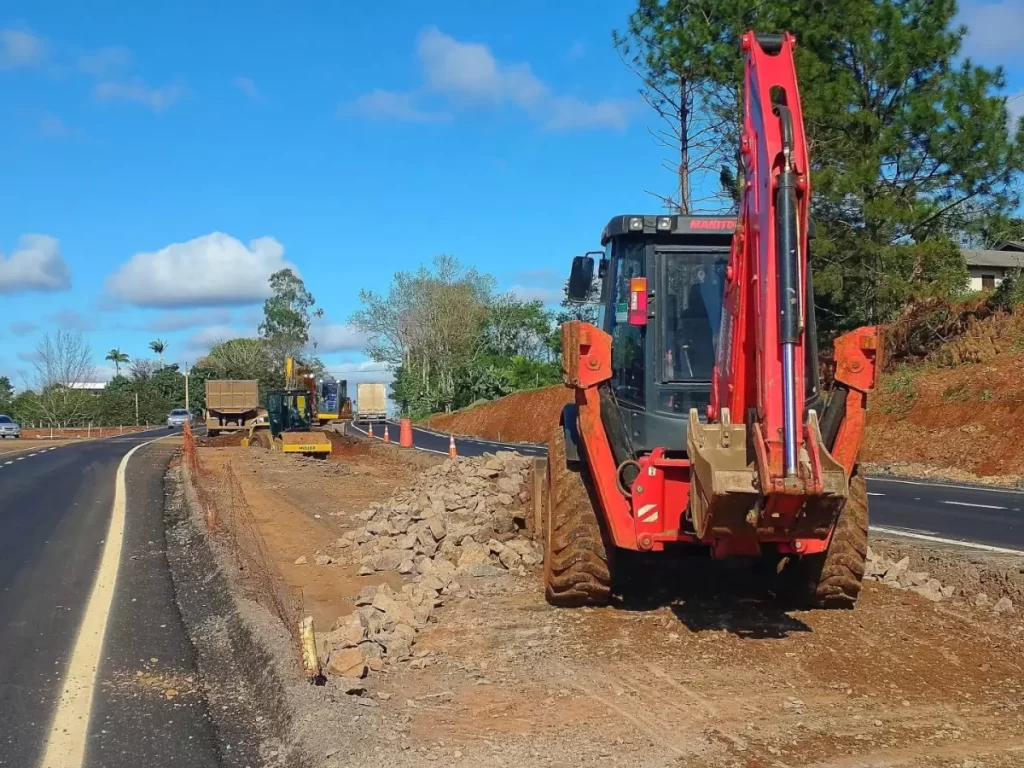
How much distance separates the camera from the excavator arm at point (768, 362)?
5613 millimetres

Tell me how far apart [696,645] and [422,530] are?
433 centimetres

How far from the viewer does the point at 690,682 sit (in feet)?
19.3

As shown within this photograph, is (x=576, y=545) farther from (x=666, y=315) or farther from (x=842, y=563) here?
(x=842, y=563)

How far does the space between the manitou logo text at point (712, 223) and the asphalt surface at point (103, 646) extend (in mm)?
4680

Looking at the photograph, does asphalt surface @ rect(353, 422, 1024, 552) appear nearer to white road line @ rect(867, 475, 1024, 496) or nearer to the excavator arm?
white road line @ rect(867, 475, 1024, 496)

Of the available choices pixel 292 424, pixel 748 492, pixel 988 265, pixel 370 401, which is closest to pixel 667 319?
pixel 748 492

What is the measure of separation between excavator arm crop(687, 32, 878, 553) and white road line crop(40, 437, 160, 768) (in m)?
3.80

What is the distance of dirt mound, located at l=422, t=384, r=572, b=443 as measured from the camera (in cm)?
5056

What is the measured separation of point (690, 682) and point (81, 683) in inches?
154

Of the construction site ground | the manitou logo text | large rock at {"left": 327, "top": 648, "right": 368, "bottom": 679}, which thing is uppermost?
the manitou logo text

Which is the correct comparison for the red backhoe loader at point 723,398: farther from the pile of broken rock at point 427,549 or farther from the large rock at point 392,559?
the large rock at point 392,559

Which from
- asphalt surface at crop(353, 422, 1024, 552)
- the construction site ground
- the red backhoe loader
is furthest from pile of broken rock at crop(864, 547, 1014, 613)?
asphalt surface at crop(353, 422, 1024, 552)

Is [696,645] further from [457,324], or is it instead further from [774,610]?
[457,324]

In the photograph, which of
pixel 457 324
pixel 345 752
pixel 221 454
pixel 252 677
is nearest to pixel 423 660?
pixel 252 677
